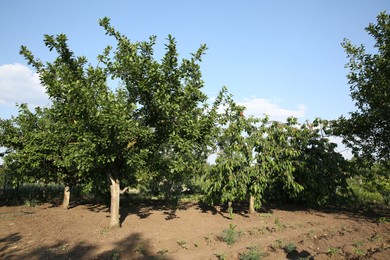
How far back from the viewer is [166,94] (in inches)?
377

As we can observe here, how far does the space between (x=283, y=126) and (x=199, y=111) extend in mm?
6199

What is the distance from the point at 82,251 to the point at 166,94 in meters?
5.59

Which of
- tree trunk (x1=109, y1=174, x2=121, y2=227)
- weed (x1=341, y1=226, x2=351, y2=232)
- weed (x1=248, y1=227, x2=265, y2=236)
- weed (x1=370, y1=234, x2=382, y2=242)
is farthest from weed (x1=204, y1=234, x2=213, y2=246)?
weed (x1=341, y1=226, x2=351, y2=232)

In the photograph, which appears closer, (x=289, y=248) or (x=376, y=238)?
(x=289, y=248)

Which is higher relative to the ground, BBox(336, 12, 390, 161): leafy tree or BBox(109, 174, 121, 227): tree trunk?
BBox(336, 12, 390, 161): leafy tree

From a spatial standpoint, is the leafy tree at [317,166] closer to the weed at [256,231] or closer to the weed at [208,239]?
the weed at [256,231]

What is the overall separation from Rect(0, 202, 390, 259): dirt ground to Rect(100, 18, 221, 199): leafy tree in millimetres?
2664

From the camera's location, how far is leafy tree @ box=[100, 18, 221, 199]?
9.59 metres

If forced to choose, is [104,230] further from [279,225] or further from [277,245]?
[279,225]

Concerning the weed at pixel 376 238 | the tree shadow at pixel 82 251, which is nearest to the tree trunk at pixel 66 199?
the tree shadow at pixel 82 251

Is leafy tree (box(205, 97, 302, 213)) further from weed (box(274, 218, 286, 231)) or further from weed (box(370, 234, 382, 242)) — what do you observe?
weed (box(370, 234, 382, 242))

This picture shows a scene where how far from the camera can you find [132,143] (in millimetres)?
10312

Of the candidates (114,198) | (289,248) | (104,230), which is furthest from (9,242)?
(289,248)

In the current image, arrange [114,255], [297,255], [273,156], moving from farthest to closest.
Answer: [273,156], [297,255], [114,255]
